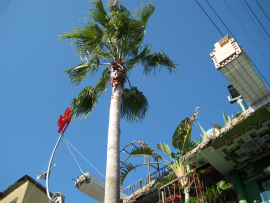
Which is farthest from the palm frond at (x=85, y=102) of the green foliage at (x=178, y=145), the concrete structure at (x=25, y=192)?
the concrete structure at (x=25, y=192)

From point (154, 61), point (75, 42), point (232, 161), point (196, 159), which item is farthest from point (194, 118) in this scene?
point (75, 42)

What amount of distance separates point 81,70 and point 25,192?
988 cm

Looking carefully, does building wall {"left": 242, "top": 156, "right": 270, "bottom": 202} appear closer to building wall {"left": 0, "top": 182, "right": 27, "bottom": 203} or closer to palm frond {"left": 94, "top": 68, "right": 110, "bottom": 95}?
palm frond {"left": 94, "top": 68, "right": 110, "bottom": 95}

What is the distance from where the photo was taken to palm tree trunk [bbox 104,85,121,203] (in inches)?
268

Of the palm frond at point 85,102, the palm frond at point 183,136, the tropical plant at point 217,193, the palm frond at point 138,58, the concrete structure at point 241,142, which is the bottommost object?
the tropical plant at point 217,193

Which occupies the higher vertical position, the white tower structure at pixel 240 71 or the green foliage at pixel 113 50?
the green foliage at pixel 113 50

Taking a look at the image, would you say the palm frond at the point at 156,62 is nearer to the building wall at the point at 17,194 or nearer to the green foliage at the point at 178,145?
the green foliage at the point at 178,145

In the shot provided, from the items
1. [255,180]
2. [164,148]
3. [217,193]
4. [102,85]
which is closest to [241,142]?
[255,180]

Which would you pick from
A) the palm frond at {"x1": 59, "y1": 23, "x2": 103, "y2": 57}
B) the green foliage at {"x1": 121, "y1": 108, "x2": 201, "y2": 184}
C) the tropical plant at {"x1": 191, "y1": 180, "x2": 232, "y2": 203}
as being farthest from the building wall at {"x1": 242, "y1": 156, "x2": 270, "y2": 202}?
the palm frond at {"x1": 59, "y1": 23, "x2": 103, "y2": 57}

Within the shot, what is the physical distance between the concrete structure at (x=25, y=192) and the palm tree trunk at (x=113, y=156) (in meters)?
10.5

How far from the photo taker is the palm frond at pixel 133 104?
1106 centimetres

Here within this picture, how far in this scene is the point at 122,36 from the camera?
1021 centimetres

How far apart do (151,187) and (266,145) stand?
4868 millimetres

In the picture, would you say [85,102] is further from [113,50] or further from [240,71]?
[240,71]
